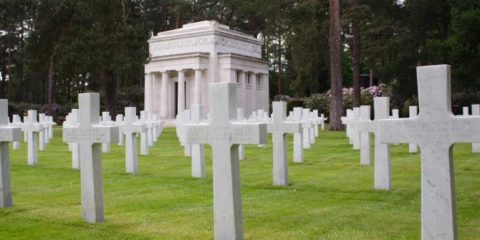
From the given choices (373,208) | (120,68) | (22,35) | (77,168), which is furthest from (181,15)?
(373,208)

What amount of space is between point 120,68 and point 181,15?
25.6m

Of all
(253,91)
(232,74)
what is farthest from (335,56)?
(253,91)

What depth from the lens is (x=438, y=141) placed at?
4410mm

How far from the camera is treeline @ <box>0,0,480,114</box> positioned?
2267 cm

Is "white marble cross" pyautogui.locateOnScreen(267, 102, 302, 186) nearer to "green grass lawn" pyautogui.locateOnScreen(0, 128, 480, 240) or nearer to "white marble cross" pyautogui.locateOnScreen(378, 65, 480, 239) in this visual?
"green grass lawn" pyautogui.locateOnScreen(0, 128, 480, 240)

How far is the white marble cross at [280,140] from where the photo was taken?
8.95m

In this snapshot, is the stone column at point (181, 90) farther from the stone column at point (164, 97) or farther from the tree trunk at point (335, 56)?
the tree trunk at point (335, 56)

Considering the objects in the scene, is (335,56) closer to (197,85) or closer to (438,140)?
(197,85)

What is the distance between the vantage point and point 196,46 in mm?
39562

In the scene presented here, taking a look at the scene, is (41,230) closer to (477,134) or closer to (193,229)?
(193,229)

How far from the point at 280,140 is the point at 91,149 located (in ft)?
12.2

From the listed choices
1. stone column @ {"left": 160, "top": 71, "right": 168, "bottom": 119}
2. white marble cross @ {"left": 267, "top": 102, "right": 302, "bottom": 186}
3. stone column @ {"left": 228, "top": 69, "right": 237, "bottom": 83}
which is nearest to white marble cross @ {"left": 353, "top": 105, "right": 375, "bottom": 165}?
white marble cross @ {"left": 267, "top": 102, "right": 302, "bottom": 186}

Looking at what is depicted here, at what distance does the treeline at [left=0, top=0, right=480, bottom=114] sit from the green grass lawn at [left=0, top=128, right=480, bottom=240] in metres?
9.08

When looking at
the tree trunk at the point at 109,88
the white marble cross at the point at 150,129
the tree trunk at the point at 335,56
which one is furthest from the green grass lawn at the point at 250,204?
the tree trunk at the point at 109,88
